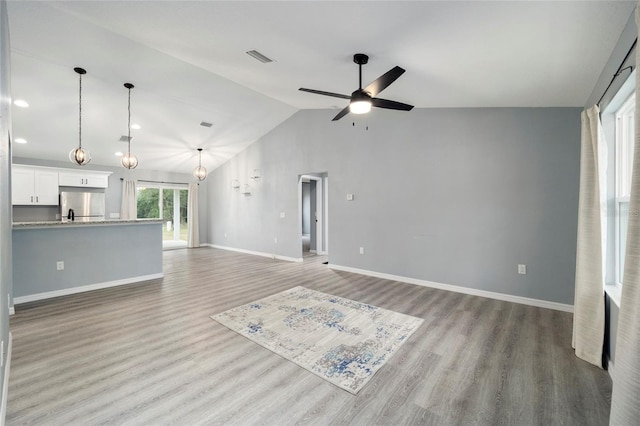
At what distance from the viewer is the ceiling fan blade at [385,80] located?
2.44m

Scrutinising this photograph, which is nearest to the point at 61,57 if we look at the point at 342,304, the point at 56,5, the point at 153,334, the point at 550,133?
the point at 56,5

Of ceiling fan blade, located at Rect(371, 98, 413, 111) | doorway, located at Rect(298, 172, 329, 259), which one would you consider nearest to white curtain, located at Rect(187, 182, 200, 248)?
doorway, located at Rect(298, 172, 329, 259)

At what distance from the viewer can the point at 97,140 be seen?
20.1ft

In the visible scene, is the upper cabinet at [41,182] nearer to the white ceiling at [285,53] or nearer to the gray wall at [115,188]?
the gray wall at [115,188]

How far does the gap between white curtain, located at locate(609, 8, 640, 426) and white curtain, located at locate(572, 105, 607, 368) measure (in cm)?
130

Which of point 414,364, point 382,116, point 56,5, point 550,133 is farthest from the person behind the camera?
point 382,116

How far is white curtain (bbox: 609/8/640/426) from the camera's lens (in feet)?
3.89

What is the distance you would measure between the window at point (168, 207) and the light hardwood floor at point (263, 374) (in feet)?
17.9

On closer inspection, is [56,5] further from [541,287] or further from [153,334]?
[541,287]

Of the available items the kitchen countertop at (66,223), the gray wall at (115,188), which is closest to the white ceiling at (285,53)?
the gray wall at (115,188)

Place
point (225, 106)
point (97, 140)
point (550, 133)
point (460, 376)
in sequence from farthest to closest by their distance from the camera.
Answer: point (97, 140), point (225, 106), point (550, 133), point (460, 376)

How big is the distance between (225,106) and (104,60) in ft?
7.02

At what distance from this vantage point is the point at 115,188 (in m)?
7.79

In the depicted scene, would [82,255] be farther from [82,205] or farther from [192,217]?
[192,217]
